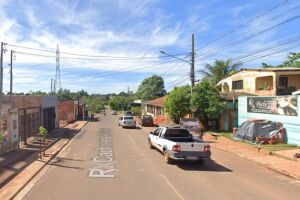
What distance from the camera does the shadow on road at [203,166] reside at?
58.6 ft

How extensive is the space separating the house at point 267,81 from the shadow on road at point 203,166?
24528 mm

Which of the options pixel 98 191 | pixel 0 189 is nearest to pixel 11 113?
pixel 0 189

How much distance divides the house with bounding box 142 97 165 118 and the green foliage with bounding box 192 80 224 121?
21.6 metres

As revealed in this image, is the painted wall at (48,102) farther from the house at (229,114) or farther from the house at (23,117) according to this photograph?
the house at (229,114)

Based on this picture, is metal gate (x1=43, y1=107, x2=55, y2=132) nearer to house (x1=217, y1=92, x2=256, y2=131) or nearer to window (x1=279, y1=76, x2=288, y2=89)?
house (x1=217, y1=92, x2=256, y2=131)

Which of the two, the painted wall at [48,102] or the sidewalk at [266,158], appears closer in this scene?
the sidewalk at [266,158]

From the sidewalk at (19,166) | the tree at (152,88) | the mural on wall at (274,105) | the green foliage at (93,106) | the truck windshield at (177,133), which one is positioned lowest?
the sidewalk at (19,166)

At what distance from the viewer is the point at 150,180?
14.6 meters

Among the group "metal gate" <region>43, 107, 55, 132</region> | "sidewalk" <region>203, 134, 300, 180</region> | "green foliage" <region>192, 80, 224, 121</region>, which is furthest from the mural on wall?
"metal gate" <region>43, 107, 55, 132</region>

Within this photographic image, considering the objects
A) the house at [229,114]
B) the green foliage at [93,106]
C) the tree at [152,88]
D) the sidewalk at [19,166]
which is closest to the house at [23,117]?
the sidewalk at [19,166]

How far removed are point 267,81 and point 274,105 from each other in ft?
58.4

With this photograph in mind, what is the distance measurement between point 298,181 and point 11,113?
51.4 ft

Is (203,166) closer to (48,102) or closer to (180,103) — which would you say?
(48,102)

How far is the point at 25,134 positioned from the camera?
2720cm
